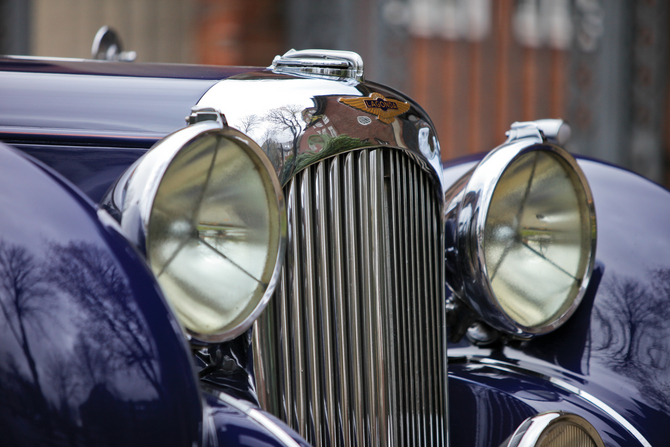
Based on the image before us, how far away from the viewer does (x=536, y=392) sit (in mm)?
1232

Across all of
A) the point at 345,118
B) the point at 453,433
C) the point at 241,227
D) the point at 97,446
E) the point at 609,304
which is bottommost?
the point at 453,433

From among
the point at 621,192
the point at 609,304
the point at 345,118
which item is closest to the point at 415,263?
the point at 345,118

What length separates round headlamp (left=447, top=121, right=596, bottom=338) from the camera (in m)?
1.29

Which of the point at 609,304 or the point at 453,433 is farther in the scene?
the point at 609,304

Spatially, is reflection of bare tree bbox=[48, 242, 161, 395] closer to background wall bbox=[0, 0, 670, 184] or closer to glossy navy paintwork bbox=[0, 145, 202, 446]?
glossy navy paintwork bbox=[0, 145, 202, 446]

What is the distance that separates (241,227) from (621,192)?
93cm

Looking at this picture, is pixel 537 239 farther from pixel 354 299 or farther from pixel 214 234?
pixel 214 234

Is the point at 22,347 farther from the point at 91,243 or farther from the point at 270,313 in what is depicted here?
the point at 270,313

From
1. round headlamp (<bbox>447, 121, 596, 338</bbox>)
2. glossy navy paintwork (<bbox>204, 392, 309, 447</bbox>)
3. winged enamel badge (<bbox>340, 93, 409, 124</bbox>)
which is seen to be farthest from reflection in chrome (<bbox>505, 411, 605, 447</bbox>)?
winged enamel badge (<bbox>340, 93, 409, 124</bbox>)

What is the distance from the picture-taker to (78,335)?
70cm

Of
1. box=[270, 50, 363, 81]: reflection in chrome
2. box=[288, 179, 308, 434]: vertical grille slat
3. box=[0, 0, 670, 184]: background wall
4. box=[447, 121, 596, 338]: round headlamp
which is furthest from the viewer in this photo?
box=[0, 0, 670, 184]: background wall

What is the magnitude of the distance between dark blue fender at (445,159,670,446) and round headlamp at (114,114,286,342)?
1.69ft

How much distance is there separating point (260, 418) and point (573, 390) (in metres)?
0.67

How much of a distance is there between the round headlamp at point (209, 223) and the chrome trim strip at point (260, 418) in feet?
0.25
